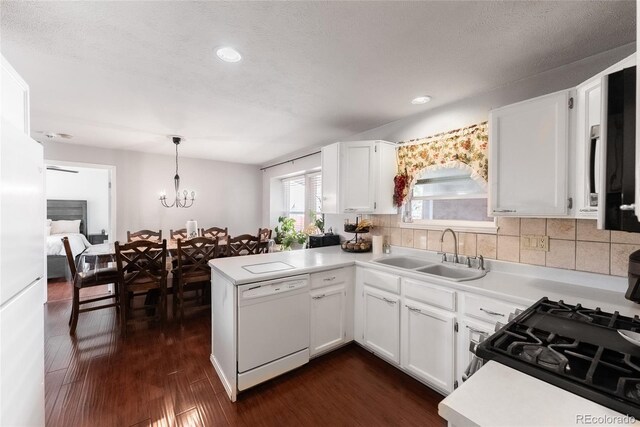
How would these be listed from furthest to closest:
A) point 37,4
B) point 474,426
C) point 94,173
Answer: point 94,173 → point 37,4 → point 474,426

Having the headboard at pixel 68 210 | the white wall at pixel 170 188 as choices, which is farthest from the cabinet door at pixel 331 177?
Answer: the headboard at pixel 68 210

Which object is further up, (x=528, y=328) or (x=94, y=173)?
(x=94, y=173)

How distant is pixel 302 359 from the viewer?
214cm

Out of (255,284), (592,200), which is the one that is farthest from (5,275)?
(592,200)

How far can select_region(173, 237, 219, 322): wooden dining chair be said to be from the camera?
9.93 ft

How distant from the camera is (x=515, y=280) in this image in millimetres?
1798

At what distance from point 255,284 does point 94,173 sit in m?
7.40

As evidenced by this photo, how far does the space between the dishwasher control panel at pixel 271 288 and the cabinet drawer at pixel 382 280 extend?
59 cm

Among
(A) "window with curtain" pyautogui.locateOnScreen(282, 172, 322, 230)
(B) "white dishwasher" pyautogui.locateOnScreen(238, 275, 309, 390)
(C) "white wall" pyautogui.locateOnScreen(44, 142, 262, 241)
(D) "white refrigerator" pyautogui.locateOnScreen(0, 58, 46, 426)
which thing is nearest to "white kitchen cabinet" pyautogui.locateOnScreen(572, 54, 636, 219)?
(B) "white dishwasher" pyautogui.locateOnScreen(238, 275, 309, 390)

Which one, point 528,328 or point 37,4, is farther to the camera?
point 37,4

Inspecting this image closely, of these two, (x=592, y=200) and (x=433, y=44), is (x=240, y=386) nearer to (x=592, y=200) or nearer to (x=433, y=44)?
(x=592, y=200)

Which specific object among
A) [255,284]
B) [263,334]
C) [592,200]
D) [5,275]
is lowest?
[263,334]

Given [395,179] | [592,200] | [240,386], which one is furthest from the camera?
[395,179]

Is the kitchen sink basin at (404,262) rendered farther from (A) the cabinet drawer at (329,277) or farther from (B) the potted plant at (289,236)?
(B) the potted plant at (289,236)
